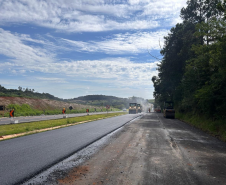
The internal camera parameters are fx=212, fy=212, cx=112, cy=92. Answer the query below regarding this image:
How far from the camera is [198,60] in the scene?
73.3 ft

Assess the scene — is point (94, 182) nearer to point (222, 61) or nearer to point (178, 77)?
point (222, 61)

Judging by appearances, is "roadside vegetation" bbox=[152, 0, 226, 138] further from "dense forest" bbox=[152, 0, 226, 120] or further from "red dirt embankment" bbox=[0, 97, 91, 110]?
"red dirt embankment" bbox=[0, 97, 91, 110]

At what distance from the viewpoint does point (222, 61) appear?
1540 centimetres

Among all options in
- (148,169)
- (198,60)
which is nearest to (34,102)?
(198,60)

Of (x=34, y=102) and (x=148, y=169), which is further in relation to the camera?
(x=34, y=102)

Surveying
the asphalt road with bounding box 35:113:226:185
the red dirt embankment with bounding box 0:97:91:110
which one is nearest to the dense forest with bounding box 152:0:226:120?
the asphalt road with bounding box 35:113:226:185

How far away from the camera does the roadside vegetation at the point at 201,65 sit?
16.7m

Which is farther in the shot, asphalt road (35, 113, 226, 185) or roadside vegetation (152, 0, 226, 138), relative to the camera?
roadside vegetation (152, 0, 226, 138)

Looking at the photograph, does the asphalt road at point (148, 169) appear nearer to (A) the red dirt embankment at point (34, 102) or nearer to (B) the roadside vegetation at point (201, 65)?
(B) the roadside vegetation at point (201, 65)

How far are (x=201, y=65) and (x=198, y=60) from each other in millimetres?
704

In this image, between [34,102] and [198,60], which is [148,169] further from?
[34,102]

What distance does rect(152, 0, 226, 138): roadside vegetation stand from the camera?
54.9 feet

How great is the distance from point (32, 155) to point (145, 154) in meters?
4.23

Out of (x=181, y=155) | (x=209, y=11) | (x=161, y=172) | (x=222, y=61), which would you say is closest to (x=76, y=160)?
(x=161, y=172)
